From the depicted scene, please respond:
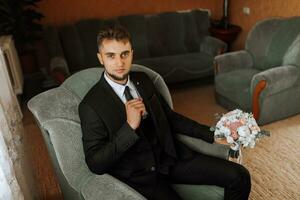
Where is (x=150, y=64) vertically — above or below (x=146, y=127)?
below

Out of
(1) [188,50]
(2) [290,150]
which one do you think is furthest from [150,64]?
(2) [290,150]

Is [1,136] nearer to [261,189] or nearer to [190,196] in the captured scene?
[190,196]

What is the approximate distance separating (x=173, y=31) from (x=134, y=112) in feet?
9.42

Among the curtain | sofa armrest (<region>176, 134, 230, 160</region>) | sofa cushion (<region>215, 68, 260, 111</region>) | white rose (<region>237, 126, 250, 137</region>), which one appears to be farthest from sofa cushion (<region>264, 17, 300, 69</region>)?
the curtain

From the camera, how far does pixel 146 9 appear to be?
4.25 metres

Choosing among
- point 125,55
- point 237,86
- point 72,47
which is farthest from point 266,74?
point 72,47

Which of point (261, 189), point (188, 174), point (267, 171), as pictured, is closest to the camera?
point (188, 174)

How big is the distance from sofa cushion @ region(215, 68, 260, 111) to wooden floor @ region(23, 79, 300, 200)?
240 millimetres

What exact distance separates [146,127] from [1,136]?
2.26 feet

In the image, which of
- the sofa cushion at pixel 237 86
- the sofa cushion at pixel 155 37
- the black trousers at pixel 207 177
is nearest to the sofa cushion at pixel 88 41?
the sofa cushion at pixel 155 37

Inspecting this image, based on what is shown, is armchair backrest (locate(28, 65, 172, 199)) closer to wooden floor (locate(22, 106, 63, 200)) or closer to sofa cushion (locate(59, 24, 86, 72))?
wooden floor (locate(22, 106, 63, 200))

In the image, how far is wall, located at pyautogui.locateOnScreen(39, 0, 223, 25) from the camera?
3.85 metres

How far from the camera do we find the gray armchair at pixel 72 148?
1.32 m

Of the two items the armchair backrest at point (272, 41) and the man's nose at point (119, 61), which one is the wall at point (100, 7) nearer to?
the armchair backrest at point (272, 41)
